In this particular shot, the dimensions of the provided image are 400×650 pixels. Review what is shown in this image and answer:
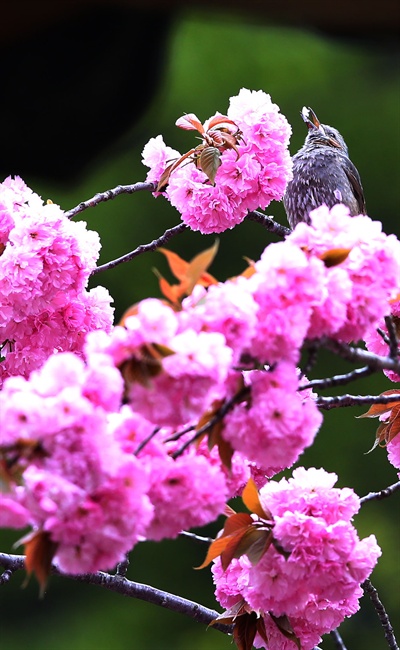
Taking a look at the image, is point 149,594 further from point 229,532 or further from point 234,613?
point 229,532

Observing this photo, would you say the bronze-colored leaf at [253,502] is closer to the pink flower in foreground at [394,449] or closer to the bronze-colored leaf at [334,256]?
the bronze-colored leaf at [334,256]

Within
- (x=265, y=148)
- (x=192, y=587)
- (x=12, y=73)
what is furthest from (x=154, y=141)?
(x=12, y=73)

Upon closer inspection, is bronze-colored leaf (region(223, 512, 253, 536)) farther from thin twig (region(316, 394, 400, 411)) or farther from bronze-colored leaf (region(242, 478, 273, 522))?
thin twig (region(316, 394, 400, 411))

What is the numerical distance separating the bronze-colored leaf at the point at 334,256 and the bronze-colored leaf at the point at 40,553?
287mm

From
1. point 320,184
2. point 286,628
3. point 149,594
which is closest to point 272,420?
point 286,628

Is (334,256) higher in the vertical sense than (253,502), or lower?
higher

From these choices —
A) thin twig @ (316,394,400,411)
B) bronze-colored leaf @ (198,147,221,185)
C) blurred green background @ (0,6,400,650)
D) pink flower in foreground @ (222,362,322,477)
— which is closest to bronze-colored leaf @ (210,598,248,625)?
thin twig @ (316,394,400,411)

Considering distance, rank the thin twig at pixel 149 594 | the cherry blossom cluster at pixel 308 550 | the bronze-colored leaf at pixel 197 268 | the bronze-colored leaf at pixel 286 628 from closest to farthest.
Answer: the bronze-colored leaf at pixel 197 268 → the cherry blossom cluster at pixel 308 550 → the bronze-colored leaf at pixel 286 628 → the thin twig at pixel 149 594

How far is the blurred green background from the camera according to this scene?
13.5 feet

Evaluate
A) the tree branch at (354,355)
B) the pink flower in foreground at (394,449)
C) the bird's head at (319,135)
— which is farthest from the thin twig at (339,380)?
the bird's head at (319,135)

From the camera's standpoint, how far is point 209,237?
4.40 m

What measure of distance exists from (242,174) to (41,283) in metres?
0.30

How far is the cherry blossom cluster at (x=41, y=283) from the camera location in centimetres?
105

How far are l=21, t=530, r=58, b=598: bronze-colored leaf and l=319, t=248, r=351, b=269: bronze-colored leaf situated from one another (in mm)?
287
